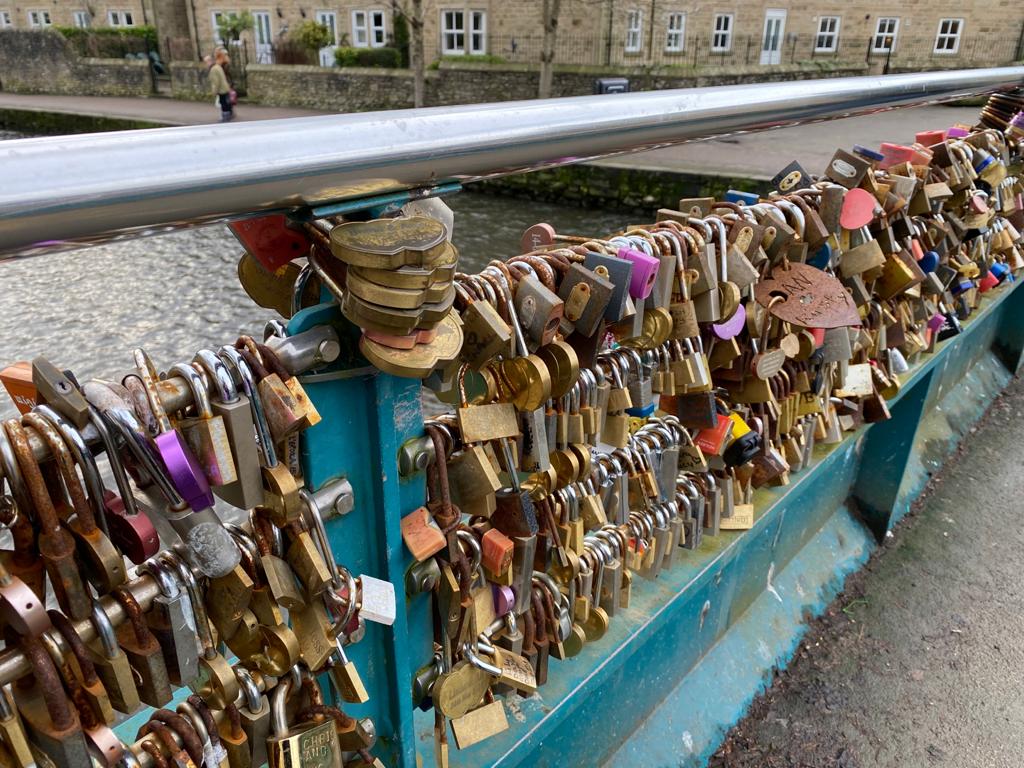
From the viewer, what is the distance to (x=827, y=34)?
21688 millimetres

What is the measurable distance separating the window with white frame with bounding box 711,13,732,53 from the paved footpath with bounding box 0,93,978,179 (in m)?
5.83

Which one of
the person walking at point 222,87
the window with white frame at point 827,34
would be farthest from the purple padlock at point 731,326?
the window with white frame at point 827,34

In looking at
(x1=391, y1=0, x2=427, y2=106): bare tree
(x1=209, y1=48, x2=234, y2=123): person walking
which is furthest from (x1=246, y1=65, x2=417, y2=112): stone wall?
(x1=209, y1=48, x2=234, y2=123): person walking

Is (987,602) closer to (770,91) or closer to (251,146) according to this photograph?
(770,91)

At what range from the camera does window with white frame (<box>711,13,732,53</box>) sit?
834 inches

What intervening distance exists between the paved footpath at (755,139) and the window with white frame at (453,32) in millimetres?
4888

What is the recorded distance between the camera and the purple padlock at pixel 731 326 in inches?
53.9

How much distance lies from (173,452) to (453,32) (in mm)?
23894

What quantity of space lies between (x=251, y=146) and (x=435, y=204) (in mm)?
290

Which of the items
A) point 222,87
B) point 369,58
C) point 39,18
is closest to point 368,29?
point 369,58

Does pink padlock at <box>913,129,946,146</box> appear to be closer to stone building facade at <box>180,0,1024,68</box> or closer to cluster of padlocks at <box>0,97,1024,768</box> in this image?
cluster of padlocks at <box>0,97,1024,768</box>

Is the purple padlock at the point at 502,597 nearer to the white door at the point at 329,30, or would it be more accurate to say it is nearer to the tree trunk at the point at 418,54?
the tree trunk at the point at 418,54

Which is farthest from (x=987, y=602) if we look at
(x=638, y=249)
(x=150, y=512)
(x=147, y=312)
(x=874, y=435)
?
(x=147, y=312)

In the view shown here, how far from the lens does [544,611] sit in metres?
1.26
